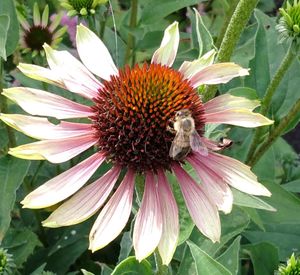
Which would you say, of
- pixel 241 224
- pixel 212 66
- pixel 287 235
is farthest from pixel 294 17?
pixel 287 235

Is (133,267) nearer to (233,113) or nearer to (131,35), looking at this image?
(233,113)

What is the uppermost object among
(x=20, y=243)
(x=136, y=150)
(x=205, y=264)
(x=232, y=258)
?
(x=136, y=150)

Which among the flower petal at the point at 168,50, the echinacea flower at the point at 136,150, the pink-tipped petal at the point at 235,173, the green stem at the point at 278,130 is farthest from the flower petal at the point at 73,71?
the green stem at the point at 278,130

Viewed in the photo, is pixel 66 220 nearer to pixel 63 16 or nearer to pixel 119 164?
pixel 119 164

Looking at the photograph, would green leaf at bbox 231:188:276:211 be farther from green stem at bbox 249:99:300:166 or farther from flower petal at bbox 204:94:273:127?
green stem at bbox 249:99:300:166

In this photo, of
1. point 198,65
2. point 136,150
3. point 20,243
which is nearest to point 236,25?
point 198,65

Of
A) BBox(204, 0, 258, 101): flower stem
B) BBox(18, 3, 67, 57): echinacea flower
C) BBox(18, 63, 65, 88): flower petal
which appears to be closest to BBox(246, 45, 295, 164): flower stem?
BBox(204, 0, 258, 101): flower stem
